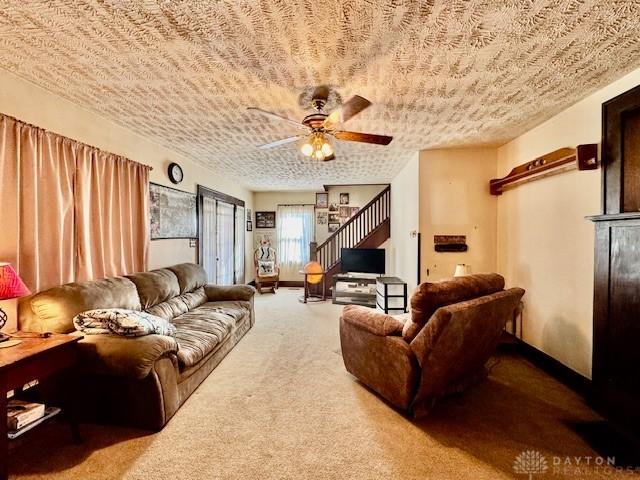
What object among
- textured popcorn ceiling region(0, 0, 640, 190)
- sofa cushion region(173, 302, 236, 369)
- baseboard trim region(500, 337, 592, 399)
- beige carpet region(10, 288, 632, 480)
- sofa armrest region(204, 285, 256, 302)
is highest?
textured popcorn ceiling region(0, 0, 640, 190)

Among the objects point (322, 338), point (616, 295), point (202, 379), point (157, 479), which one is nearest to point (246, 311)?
point (322, 338)

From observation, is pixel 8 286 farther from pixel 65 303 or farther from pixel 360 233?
pixel 360 233

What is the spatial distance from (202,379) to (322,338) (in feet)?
5.47

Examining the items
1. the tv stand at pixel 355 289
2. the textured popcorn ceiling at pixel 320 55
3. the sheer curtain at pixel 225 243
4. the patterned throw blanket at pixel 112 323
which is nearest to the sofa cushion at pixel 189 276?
the sheer curtain at pixel 225 243

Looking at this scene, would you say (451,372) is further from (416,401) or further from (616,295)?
(616,295)

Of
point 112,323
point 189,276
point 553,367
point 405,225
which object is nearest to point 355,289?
point 405,225

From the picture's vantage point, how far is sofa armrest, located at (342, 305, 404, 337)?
2.39m

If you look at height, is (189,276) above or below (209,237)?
below

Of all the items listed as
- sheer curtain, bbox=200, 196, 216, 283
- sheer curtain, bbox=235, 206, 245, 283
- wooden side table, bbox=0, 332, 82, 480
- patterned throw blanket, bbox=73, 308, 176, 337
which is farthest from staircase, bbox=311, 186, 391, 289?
wooden side table, bbox=0, 332, 82, 480

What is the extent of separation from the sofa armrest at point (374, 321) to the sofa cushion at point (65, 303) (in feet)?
6.90

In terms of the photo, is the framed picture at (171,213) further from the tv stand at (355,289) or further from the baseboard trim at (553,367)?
the baseboard trim at (553,367)

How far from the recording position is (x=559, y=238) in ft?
9.61

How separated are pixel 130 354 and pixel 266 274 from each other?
5221 millimetres

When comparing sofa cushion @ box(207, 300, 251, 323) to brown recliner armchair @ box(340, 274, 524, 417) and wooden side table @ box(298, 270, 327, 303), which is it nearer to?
brown recliner armchair @ box(340, 274, 524, 417)
